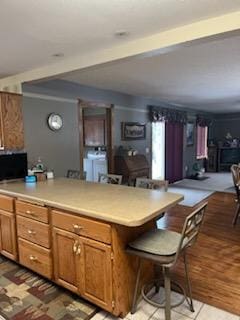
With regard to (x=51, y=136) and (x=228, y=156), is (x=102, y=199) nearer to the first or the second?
(x=51, y=136)

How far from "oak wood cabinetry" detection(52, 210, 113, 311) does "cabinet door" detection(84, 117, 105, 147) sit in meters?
3.98

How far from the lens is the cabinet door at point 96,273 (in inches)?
72.5

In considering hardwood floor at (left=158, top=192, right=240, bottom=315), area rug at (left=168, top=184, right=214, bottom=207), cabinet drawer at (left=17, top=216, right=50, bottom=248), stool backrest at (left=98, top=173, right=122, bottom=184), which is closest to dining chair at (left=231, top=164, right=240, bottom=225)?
hardwood floor at (left=158, top=192, right=240, bottom=315)

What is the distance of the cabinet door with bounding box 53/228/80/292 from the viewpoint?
2.04 meters

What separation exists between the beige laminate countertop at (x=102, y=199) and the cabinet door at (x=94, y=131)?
10.0ft

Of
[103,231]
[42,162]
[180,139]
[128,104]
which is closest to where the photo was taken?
[103,231]

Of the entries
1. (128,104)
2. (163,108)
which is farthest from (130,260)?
(163,108)

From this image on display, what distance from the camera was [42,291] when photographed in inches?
90.0

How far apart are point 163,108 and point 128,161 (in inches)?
89.3

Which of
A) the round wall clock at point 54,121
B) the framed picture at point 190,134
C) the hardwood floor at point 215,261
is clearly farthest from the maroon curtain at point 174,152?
the round wall clock at point 54,121

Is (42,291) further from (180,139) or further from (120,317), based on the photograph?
(180,139)

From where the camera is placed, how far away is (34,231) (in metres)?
2.38

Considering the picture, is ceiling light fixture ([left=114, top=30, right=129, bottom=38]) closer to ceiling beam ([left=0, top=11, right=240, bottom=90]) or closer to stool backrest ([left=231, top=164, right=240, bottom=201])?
ceiling beam ([left=0, top=11, right=240, bottom=90])

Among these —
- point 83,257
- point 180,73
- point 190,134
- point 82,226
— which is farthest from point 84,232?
point 190,134
